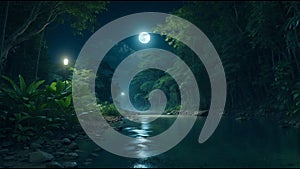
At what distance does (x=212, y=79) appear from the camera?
93.7ft

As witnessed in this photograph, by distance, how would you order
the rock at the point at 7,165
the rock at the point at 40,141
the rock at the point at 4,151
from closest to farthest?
1. the rock at the point at 7,165
2. the rock at the point at 4,151
3. the rock at the point at 40,141

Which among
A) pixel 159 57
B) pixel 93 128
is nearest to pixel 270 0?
pixel 93 128

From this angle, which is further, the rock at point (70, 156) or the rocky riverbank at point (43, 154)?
the rock at point (70, 156)

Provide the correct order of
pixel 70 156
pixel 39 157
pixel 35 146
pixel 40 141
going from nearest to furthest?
1. pixel 39 157
2. pixel 70 156
3. pixel 35 146
4. pixel 40 141

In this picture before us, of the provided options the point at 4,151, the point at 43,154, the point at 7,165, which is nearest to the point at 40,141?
the point at 4,151

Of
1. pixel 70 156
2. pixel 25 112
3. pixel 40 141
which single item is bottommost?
pixel 70 156

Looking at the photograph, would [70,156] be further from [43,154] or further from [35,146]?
[35,146]

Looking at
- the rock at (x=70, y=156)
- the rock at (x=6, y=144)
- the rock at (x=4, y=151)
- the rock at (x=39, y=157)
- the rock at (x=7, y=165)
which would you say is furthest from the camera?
the rock at (x=6, y=144)

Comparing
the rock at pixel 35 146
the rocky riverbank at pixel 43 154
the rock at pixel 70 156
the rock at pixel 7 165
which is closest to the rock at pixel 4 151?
the rocky riverbank at pixel 43 154

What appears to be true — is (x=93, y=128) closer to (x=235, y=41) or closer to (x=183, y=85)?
(x=235, y=41)

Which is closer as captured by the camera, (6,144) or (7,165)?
(7,165)

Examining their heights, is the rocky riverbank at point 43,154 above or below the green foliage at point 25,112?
below

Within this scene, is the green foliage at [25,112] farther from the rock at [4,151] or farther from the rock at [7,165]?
the rock at [7,165]

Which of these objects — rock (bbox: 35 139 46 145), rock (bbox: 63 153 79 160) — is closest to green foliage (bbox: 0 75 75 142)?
rock (bbox: 35 139 46 145)
